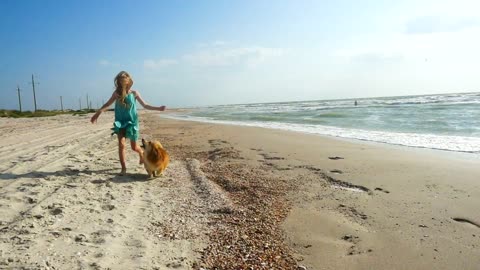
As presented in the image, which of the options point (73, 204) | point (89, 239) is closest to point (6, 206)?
point (73, 204)

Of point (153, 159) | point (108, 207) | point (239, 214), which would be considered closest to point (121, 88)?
point (153, 159)

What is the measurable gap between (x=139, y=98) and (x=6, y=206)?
2.99 meters

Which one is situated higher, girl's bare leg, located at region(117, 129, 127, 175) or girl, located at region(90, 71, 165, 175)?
girl, located at region(90, 71, 165, 175)

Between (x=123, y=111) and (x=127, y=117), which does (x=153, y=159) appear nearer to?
(x=127, y=117)

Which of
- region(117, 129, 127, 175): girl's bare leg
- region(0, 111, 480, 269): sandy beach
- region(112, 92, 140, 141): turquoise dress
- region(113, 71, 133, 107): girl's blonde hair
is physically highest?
region(113, 71, 133, 107): girl's blonde hair

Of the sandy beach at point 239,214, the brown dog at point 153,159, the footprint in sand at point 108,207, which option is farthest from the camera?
the brown dog at point 153,159

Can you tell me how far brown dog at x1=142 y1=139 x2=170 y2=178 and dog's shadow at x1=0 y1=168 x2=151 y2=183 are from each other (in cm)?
18

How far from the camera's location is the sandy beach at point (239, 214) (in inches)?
127

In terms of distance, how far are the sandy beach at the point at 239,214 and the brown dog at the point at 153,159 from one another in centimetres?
18

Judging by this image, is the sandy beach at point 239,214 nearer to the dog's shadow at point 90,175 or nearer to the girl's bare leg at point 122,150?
the dog's shadow at point 90,175

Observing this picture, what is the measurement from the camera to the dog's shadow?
5512 millimetres

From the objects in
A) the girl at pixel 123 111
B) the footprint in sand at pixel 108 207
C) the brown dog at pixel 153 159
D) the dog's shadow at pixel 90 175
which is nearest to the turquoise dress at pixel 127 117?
the girl at pixel 123 111

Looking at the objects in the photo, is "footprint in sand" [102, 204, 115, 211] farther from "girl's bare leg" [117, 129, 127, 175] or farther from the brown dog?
"girl's bare leg" [117, 129, 127, 175]

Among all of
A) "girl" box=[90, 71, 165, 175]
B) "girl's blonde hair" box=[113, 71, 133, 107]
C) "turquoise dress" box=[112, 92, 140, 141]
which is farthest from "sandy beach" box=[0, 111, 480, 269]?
"girl's blonde hair" box=[113, 71, 133, 107]
